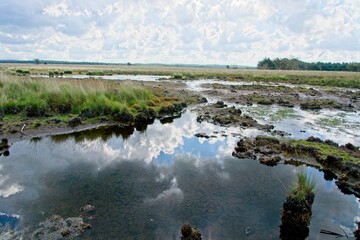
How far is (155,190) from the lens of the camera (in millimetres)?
10594

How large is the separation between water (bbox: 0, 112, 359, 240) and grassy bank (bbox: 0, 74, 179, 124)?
5.74 m

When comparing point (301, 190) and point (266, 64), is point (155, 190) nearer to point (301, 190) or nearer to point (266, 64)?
point (301, 190)

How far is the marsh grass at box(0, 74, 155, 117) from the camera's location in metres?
21.0

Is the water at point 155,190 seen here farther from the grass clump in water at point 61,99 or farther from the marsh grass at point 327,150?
the grass clump in water at point 61,99

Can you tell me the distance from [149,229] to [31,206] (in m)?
3.99

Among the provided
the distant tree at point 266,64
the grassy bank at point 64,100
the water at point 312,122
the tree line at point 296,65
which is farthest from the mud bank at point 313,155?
the distant tree at point 266,64

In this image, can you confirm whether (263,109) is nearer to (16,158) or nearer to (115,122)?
(115,122)

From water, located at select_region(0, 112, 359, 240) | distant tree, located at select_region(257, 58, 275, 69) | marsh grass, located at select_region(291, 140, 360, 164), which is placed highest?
marsh grass, located at select_region(291, 140, 360, 164)

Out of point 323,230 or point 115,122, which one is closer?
point 323,230

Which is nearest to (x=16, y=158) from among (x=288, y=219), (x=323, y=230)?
(x=288, y=219)

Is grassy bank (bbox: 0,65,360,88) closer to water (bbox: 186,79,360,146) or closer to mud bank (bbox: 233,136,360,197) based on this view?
water (bbox: 186,79,360,146)

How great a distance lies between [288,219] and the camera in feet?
27.8

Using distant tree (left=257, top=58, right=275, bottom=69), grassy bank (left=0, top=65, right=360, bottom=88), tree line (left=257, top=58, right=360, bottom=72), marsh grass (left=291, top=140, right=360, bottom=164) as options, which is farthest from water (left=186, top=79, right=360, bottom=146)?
distant tree (left=257, top=58, right=275, bottom=69)

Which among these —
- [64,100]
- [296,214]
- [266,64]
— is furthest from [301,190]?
[266,64]
